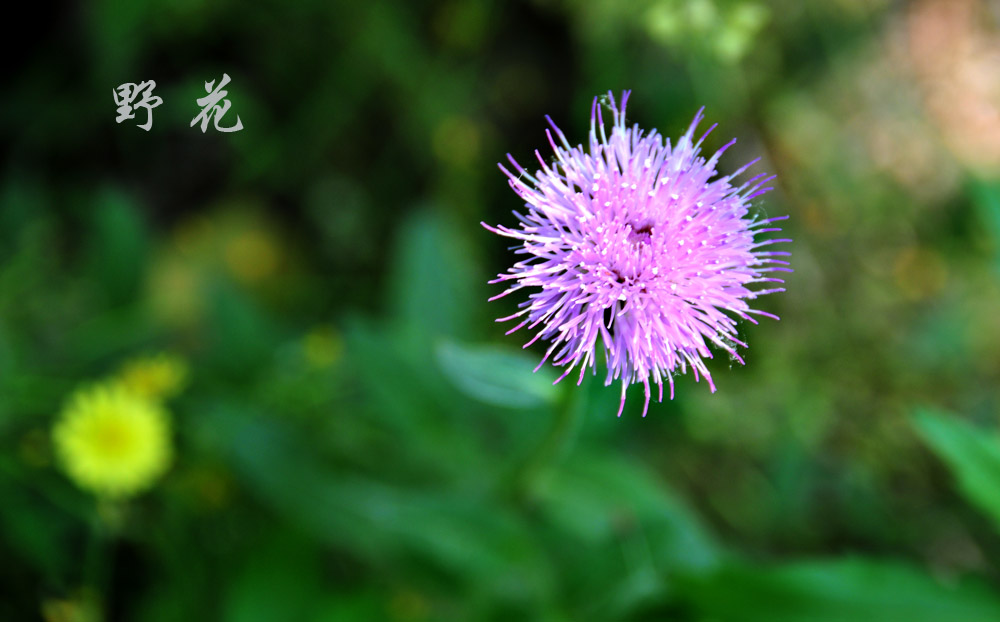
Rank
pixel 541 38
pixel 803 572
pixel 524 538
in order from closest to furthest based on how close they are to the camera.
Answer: pixel 803 572
pixel 524 538
pixel 541 38

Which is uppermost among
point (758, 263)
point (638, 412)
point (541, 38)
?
point (541, 38)

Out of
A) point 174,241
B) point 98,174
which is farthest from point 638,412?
point 98,174

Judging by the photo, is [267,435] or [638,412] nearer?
[638,412]

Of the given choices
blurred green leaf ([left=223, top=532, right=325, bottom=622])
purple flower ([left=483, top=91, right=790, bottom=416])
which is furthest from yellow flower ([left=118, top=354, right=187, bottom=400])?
purple flower ([left=483, top=91, right=790, bottom=416])

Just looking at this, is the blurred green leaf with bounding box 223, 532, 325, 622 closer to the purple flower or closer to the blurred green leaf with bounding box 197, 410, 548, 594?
the blurred green leaf with bounding box 197, 410, 548, 594

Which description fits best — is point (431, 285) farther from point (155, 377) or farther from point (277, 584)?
point (277, 584)

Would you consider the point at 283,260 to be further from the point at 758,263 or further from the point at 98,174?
the point at 758,263

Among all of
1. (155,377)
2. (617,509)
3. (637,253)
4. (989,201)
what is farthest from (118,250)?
(989,201)
